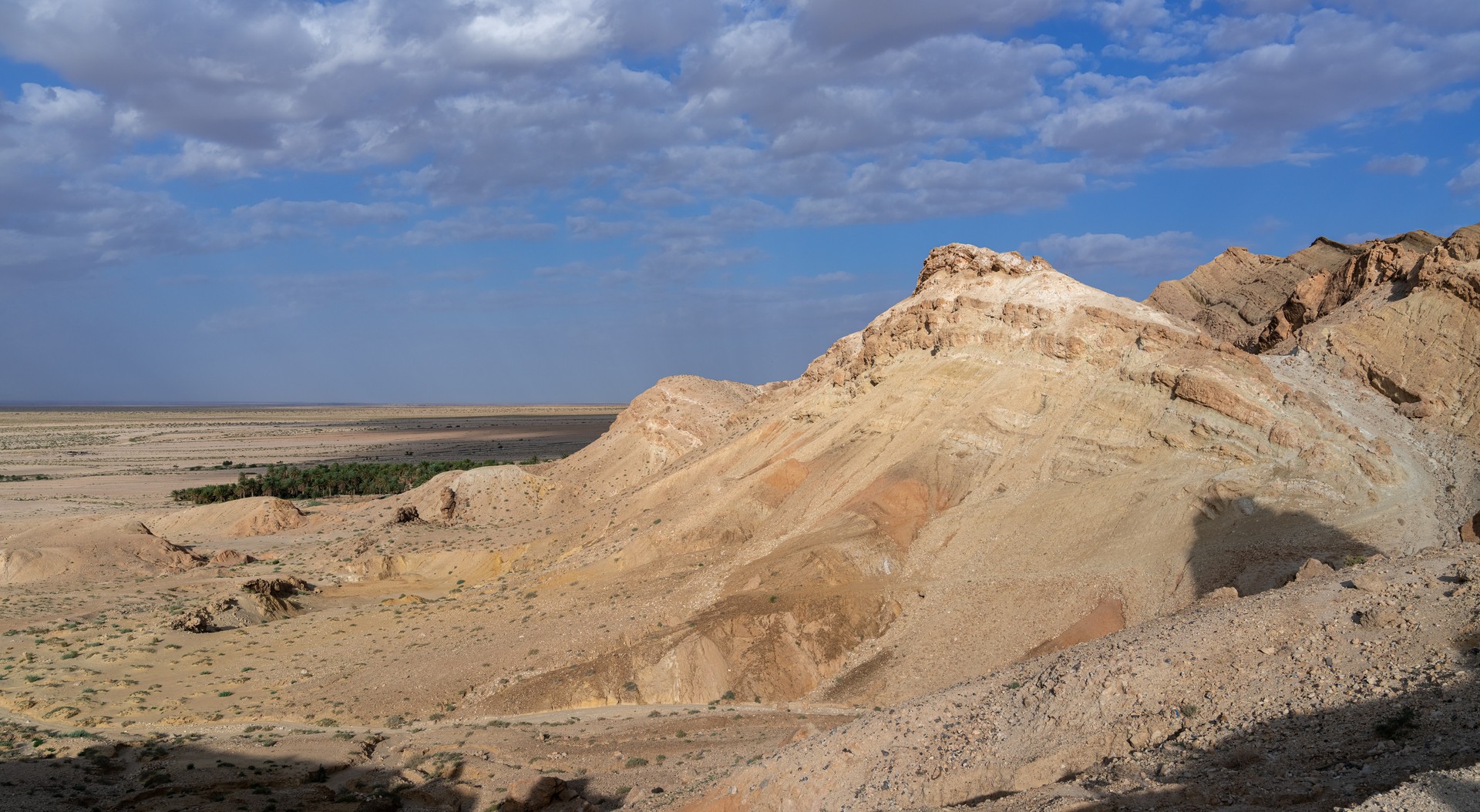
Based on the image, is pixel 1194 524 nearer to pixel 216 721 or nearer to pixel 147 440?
pixel 216 721

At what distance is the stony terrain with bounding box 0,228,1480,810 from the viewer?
1057 centimetres

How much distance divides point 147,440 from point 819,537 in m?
119

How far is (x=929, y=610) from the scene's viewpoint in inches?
848

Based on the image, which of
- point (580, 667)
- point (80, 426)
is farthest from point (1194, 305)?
point (80, 426)

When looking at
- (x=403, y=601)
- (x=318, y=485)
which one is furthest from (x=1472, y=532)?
(x=318, y=485)

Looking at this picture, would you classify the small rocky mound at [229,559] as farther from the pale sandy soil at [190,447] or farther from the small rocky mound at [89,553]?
the pale sandy soil at [190,447]

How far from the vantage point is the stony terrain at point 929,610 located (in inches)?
416

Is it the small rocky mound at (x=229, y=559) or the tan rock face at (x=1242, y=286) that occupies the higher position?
the tan rock face at (x=1242, y=286)

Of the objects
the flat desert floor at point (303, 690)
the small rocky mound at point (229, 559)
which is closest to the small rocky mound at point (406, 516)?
the flat desert floor at point (303, 690)

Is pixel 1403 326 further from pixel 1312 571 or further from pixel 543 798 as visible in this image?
pixel 543 798

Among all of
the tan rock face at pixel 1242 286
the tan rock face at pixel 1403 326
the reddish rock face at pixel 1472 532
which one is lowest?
the reddish rock face at pixel 1472 532

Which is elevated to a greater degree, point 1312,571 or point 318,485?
point 1312,571

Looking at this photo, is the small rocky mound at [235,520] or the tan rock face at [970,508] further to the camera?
the small rocky mound at [235,520]

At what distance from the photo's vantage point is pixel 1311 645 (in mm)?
10781
